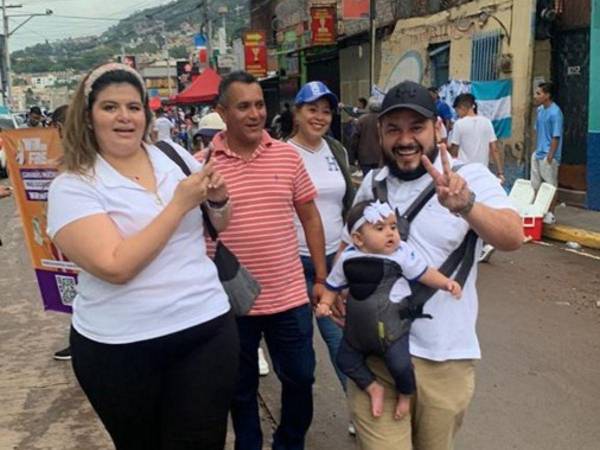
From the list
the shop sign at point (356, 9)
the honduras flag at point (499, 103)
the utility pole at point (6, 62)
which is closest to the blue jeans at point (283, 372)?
the honduras flag at point (499, 103)

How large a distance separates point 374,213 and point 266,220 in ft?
3.05

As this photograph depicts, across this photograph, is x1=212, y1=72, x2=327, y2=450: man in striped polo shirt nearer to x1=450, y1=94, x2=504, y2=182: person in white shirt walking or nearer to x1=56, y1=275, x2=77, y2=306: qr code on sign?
x1=56, y1=275, x2=77, y2=306: qr code on sign

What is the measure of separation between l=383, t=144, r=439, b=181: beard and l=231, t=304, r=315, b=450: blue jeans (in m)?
1.04

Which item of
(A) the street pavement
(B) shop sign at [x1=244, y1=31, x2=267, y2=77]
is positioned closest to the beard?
(A) the street pavement

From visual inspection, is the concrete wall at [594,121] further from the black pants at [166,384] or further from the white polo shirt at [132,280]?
the white polo shirt at [132,280]

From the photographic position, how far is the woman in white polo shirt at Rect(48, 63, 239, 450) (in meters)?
2.27

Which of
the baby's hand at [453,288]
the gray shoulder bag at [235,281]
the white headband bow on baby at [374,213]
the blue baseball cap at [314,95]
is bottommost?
the gray shoulder bag at [235,281]

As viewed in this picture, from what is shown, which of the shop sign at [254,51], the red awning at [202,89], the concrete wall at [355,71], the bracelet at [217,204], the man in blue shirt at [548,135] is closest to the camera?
the bracelet at [217,204]

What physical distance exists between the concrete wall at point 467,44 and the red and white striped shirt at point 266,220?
983cm

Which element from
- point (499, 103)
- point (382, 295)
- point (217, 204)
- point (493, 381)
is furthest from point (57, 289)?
point (499, 103)

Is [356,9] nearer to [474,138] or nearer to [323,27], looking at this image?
[323,27]

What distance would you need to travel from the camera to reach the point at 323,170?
3.97 metres

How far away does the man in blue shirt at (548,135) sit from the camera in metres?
10.0

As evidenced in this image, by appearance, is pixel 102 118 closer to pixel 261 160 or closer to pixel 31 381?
pixel 261 160
